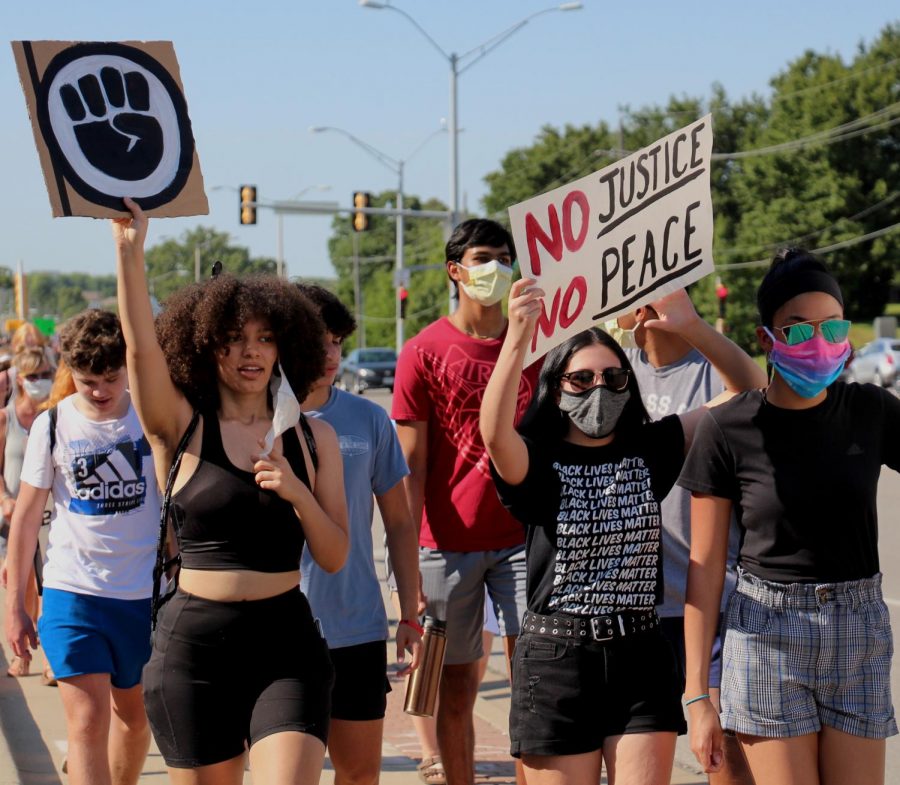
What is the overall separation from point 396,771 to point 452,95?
30.5 metres

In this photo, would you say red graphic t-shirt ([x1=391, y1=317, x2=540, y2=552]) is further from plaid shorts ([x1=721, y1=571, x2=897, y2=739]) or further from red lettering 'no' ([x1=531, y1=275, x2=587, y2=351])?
plaid shorts ([x1=721, y1=571, x2=897, y2=739])

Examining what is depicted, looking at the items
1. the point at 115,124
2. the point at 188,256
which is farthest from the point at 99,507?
the point at 188,256

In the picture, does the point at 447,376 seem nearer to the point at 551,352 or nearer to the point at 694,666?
the point at 551,352

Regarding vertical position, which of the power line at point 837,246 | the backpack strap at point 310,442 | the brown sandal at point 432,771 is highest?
the power line at point 837,246

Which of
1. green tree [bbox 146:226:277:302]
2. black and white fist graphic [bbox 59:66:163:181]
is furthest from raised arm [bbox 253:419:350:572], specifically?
green tree [bbox 146:226:277:302]

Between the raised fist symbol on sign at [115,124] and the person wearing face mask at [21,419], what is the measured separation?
3.89m

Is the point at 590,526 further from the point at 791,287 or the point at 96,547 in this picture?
the point at 96,547

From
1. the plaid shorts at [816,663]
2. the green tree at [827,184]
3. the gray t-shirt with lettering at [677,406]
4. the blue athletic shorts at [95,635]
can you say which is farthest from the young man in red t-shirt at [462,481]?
the green tree at [827,184]

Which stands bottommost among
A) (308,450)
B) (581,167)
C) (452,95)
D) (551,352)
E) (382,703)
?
(382,703)

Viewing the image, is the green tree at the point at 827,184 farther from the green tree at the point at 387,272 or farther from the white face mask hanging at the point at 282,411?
the white face mask hanging at the point at 282,411

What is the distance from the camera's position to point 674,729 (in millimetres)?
4102

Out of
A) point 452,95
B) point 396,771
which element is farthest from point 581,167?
point 396,771

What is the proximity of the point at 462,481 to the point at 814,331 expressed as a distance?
6.59 feet

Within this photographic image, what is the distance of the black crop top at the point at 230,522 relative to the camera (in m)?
4.00
